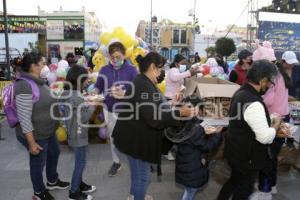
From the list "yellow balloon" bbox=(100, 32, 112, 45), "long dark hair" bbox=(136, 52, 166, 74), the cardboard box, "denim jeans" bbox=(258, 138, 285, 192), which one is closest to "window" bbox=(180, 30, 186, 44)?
"yellow balloon" bbox=(100, 32, 112, 45)

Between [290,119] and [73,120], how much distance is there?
2596 millimetres

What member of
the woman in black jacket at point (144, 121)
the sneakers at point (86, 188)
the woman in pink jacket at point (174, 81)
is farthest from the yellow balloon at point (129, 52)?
the woman in black jacket at point (144, 121)

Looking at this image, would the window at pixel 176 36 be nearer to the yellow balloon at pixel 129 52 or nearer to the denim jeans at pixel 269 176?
the yellow balloon at pixel 129 52

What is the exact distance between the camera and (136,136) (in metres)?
3.00

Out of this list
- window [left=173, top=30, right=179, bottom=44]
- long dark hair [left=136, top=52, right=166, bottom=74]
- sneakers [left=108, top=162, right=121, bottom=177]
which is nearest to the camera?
long dark hair [left=136, top=52, right=166, bottom=74]

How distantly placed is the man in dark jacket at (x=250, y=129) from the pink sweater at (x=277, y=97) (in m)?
0.70

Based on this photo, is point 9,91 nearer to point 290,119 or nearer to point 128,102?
point 128,102

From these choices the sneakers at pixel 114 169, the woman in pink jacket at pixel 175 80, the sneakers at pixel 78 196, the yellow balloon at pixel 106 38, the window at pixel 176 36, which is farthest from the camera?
the window at pixel 176 36

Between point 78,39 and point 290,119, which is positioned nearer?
point 290,119

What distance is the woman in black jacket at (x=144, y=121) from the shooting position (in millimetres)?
2854

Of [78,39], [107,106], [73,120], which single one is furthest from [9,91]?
[78,39]

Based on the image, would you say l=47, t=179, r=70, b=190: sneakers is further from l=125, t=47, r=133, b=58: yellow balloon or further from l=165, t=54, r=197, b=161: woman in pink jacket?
l=125, t=47, r=133, b=58: yellow balloon

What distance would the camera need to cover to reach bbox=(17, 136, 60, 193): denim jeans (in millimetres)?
3695

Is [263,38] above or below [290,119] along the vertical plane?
above
